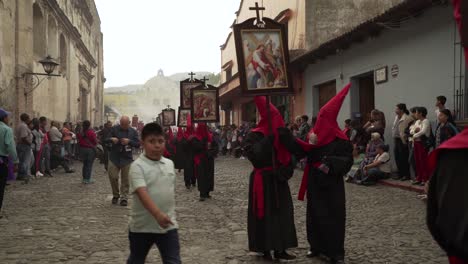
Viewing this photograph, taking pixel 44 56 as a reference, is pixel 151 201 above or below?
below

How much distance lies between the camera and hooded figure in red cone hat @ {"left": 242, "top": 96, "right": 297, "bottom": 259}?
537 cm

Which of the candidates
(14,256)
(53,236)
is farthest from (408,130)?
(14,256)

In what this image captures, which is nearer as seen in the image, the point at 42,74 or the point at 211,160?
the point at 211,160

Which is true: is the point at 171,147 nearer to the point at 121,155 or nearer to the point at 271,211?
the point at 121,155

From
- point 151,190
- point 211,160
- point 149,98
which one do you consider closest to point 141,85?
point 149,98

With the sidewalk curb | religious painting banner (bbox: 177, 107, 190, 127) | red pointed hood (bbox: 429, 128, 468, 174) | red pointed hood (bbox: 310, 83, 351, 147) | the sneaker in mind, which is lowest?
the sneaker

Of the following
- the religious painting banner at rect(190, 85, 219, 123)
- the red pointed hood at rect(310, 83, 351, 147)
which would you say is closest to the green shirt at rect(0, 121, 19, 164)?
the religious painting banner at rect(190, 85, 219, 123)

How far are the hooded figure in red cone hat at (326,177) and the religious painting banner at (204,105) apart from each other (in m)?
5.93

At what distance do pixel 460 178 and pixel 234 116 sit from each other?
104 ft

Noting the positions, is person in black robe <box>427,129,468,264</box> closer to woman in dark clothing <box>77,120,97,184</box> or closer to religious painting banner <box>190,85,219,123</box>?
religious painting banner <box>190,85,219,123</box>

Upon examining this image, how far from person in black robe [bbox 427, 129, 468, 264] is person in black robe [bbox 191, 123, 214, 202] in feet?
26.2

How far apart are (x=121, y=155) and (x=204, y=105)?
117 inches

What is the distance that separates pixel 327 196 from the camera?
5414mm

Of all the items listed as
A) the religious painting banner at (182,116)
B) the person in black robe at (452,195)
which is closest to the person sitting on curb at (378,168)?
the religious painting banner at (182,116)
